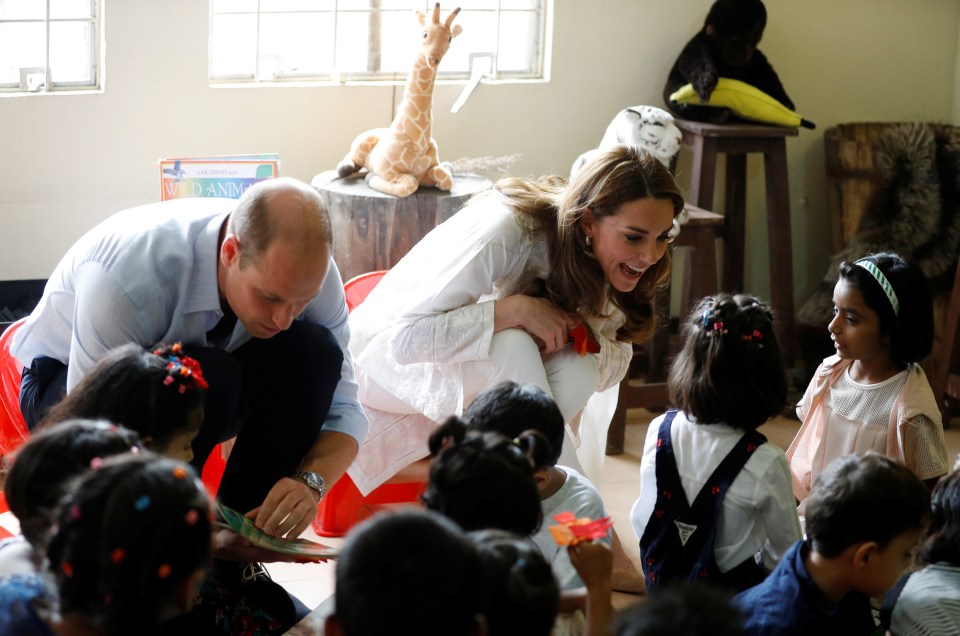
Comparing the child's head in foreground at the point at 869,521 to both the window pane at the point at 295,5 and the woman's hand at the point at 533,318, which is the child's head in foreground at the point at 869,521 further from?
the window pane at the point at 295,5

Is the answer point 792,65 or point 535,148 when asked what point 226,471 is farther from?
point 792,65

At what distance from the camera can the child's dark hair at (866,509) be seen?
5.07 ft

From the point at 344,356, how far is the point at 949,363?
6.92ft

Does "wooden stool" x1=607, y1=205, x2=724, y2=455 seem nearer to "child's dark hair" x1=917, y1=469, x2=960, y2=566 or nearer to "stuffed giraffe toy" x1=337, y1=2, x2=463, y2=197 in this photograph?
"stuffed giraffe toy" x1=337, y1=2, x2=463, y2=197

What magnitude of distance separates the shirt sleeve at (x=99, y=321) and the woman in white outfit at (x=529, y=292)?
2.21ft

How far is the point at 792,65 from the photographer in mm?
3928

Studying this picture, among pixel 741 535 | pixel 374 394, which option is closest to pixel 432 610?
pixel 741 535

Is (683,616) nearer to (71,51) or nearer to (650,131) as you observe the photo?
(650,131)

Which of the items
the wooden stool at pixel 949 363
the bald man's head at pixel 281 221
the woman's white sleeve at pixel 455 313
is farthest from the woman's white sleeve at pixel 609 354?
the wooden stool at pixel 949 363

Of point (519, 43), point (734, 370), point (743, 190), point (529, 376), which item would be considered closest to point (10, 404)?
point (529, 376)

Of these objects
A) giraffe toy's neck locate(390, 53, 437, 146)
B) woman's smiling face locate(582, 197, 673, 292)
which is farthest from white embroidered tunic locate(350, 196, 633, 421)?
giraffe toy's neck locate(390, 53, 437, 146)

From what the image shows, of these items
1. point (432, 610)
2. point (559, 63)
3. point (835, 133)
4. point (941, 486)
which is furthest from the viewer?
point (835, 133)

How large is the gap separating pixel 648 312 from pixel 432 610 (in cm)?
148

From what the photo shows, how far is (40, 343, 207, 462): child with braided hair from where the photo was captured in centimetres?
151
